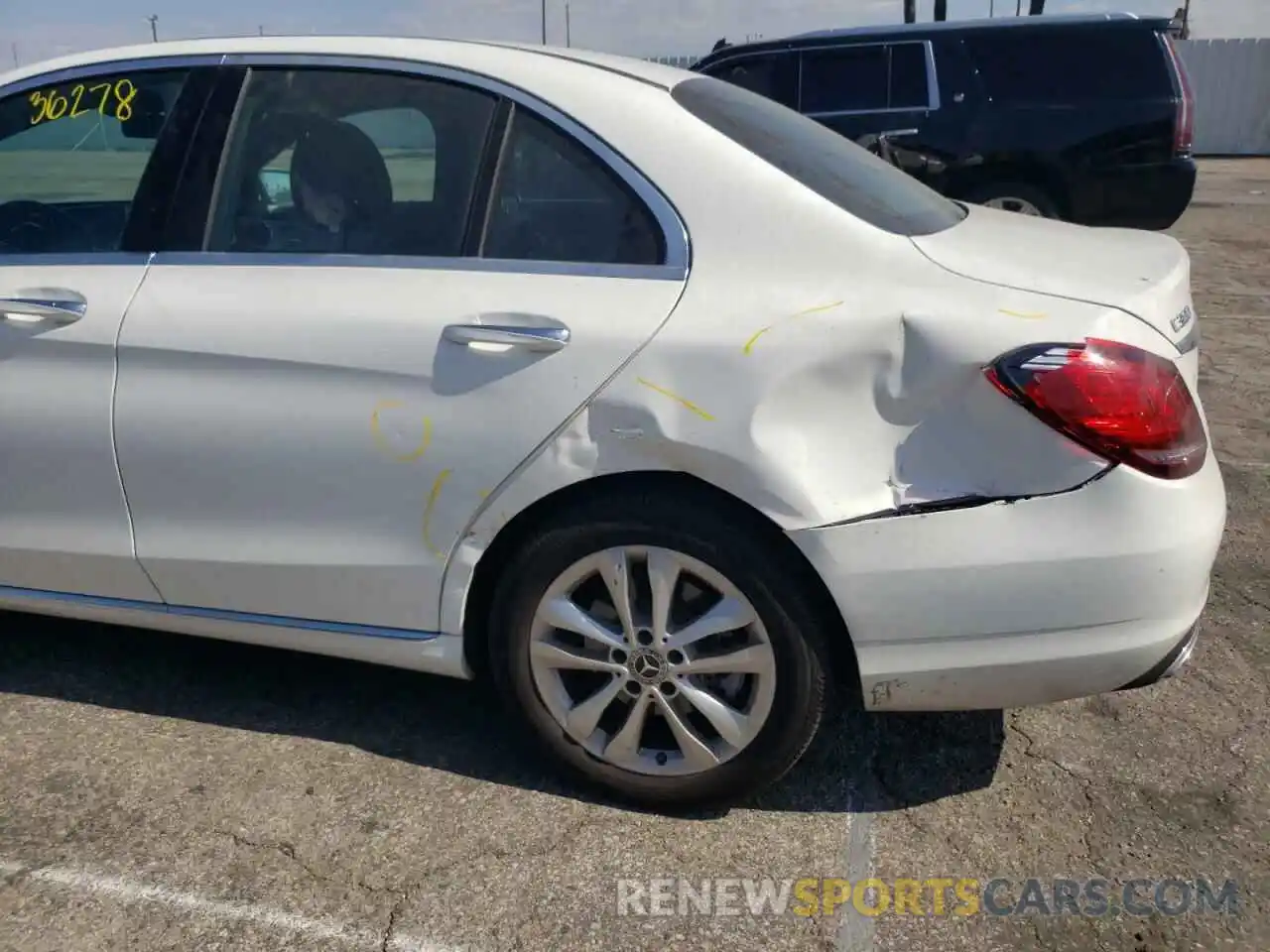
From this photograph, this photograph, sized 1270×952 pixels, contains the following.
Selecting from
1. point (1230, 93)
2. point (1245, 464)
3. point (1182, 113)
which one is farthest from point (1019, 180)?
point (1230, 93)

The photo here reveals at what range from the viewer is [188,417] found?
2818mm

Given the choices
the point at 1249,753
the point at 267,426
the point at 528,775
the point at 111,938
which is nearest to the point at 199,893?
the point at 111,938

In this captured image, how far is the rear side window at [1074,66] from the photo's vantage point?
8719mm

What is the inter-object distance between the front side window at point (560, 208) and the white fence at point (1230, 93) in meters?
23.6

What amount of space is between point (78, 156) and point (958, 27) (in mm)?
7648

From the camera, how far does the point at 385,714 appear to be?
323cm

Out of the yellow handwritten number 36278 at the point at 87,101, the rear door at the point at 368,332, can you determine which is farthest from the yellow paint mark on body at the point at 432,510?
the yellow handwritten number 36278 at the point at 87,101

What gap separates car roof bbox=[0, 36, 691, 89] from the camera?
9.26 feet

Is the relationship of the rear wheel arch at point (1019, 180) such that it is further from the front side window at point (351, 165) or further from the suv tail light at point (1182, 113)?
the front side window at point (351, 165)

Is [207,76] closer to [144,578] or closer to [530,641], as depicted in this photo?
[144,578]

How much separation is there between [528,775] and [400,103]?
165 centimetres

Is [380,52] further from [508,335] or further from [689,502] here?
[689,502]

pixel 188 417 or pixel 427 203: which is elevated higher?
pixel 427 203

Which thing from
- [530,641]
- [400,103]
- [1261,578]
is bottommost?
[1261,578]
